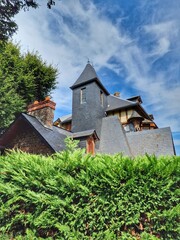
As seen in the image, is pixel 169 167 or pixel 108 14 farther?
pixel 108 14

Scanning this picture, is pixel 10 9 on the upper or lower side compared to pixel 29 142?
upper

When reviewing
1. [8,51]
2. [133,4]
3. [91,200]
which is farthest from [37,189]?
[8,51]

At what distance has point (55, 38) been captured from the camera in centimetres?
773

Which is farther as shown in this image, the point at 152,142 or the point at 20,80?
the point at 20,80

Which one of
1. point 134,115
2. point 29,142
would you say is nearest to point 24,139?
point 29,142

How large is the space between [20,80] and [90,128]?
23.0 feet

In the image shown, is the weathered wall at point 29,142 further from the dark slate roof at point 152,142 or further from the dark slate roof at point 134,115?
the dark slate roof at point 134,115

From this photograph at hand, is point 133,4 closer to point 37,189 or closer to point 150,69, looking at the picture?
point 150,69

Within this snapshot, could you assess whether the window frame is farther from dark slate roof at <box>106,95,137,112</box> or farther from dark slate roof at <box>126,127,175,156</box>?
dark slate roof at <box>126,127,175,156</box>

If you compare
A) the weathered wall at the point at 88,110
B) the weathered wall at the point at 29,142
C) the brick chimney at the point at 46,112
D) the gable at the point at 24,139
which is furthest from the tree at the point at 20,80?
the weathered wall at the point at 88,110

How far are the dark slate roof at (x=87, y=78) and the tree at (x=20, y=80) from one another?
114 inches

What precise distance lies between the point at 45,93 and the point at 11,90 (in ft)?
13.8

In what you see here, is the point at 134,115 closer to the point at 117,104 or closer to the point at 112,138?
the point at 117,104

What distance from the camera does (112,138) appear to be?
36.7 ft
